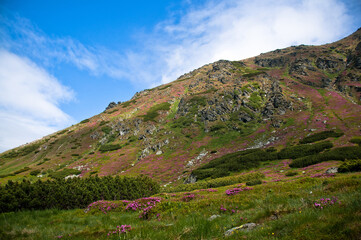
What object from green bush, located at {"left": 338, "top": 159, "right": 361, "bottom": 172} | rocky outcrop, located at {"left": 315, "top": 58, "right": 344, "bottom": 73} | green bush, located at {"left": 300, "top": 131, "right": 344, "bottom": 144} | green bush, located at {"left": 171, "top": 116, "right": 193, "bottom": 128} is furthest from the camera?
rocky outcrop, located at {"left": 315, "top": 58, "right": 344, "bottom": 73}

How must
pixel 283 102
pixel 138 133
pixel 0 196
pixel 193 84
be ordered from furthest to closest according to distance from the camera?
pixel 193 84 < pixel 138 133 < pixel 283 102 < pixel 0 196

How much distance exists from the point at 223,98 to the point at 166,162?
42.4 meters

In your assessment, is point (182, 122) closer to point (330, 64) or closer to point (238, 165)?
point (238, 165)

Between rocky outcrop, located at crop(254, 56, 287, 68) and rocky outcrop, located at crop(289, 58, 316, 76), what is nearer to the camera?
rocky outcrop, located at crop(289, 58, 316, 76)

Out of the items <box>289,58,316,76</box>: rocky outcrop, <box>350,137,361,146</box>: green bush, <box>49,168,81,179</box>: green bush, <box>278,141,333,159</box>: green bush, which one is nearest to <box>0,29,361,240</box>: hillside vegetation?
<box>278,141,333,159</box>: green bush

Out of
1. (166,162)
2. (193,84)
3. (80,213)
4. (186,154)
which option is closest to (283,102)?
(186,154)

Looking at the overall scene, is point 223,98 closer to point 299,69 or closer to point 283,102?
point 283,102

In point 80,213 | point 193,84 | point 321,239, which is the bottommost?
point 80,213

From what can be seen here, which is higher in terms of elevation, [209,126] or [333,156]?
[209,126]

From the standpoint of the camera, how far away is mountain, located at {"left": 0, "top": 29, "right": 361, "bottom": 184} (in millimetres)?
47125

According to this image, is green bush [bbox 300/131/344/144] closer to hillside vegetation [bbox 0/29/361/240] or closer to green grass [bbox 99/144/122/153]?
hillside vegetation [bbox 0/29/361/240]

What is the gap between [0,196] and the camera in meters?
11.2

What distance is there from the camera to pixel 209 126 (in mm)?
66062

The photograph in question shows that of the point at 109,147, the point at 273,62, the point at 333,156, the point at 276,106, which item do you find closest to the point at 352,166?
the point at 333,156
